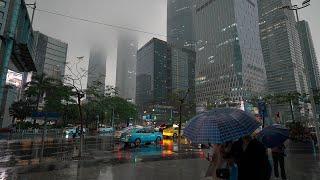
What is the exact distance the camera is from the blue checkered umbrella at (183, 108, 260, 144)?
15.5 ft

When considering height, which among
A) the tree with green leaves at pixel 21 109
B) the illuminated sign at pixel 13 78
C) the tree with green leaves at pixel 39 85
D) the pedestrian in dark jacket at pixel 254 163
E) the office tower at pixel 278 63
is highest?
the office tower at pixel 278 63

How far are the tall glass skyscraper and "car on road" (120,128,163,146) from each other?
92.5 m

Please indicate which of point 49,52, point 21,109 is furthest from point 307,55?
point 49,52

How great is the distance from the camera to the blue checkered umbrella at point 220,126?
4723 mm

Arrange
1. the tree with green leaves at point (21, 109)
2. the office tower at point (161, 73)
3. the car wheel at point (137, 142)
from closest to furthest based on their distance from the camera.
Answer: the car wheel at point (137, 142) < the tree with green leaves at point (21, 109) < the office tower at point (161, 73)

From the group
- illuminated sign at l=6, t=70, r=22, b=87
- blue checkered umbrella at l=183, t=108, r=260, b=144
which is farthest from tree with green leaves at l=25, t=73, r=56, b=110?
blue checkered umbrella at l=183, t=108, r=260, b=144

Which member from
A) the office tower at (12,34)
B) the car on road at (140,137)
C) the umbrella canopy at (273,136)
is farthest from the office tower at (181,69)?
the umbrella canopy at (273,136)

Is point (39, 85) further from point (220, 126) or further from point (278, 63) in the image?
point (278, 63)

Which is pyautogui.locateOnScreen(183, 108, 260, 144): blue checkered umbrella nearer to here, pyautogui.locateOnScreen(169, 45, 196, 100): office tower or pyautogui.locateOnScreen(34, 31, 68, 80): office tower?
Answer: pyautogui.locateOnScreen(34, 31, 68, 80): office tower

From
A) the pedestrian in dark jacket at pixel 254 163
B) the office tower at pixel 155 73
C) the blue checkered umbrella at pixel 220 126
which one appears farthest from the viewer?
the office tower at pixel 155 73

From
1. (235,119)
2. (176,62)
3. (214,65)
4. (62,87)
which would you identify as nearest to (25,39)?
(62,87)

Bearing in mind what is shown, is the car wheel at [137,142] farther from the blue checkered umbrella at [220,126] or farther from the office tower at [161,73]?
the office tower at [161,73]

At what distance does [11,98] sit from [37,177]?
7173 centimetres

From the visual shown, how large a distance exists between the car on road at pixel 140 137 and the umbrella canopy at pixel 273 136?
64.7ft
